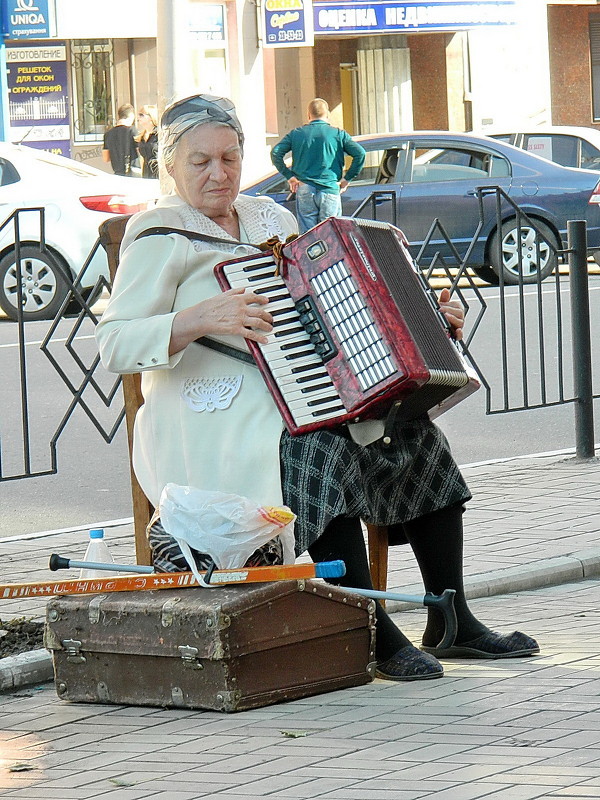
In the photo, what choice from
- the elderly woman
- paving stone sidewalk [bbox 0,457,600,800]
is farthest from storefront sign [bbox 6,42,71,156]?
the elderly woman

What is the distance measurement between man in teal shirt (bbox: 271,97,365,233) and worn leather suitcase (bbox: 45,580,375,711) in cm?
1136

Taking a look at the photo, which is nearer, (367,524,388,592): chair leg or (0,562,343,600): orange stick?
(0,562,343,600): orange stick

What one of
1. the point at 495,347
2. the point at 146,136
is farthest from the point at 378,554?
the point at 146,136

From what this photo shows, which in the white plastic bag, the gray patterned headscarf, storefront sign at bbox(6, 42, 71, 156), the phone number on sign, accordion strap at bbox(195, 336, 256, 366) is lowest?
the white plastic bag

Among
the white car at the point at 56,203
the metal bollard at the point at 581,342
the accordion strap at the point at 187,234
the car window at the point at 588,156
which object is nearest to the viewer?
the accordion strap at the point at 187,234

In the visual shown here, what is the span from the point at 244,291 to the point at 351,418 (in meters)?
0.45

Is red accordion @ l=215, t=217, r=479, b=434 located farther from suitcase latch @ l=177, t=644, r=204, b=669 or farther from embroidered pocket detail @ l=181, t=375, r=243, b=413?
suitcase latch @ l=177, t=644, r=204, b=669

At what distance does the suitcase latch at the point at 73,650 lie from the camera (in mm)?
4602

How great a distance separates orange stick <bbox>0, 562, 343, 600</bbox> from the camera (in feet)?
14.3

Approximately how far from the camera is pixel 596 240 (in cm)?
1666

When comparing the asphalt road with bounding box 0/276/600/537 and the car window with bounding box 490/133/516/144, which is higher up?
the car window with bounding box 490/133/516/144

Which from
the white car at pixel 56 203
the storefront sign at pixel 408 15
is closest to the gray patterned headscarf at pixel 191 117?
the white car at pixel 56 203

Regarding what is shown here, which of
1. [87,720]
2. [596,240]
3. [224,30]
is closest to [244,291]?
[87,720]

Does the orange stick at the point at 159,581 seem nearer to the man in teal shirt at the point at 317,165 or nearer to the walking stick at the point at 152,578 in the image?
the walking stick at the point at 152,578
